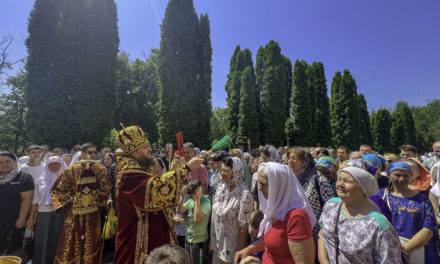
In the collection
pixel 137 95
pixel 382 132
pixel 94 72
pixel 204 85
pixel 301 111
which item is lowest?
pixel 382 132

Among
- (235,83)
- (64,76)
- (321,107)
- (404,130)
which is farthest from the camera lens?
(404,130)

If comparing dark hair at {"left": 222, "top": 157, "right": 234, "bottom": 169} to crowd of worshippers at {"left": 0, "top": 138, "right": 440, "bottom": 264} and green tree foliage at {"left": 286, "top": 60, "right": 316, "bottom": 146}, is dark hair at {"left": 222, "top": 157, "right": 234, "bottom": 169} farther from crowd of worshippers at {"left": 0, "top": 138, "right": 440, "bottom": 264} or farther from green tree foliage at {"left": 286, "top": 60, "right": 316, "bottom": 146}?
green tree foliage at {"left": 286, "top": 60, "right": 316, "bottom": 146}

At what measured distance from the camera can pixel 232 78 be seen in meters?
26.6

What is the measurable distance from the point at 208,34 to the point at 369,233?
22141 mm

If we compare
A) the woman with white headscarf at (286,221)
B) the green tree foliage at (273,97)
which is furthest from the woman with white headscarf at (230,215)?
the green tree foliage at (273,97)

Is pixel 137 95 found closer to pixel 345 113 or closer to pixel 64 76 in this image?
pixel 64 76

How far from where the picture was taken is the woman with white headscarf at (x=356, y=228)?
191cm

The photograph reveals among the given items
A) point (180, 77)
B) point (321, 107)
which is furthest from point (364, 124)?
point (180, 77)

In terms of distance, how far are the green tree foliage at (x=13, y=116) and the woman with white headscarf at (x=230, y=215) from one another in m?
27.8

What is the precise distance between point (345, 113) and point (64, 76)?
102 feet

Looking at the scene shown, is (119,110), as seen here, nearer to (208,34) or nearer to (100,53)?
(100,53)

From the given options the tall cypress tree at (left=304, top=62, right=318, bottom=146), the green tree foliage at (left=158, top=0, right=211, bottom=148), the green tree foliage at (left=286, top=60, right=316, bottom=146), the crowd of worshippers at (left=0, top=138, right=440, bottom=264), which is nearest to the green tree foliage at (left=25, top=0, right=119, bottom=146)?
the green tree foliage at (left=158, top=0, right=211, bottom=148)

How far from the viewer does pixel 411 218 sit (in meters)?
2.75

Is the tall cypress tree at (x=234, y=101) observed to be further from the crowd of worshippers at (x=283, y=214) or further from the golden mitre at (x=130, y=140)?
the golden mitre at (x=130, y=140)
